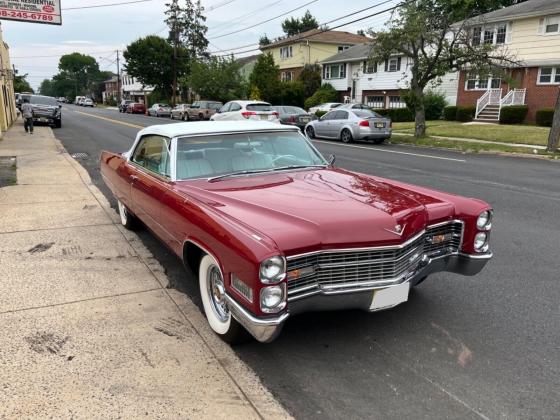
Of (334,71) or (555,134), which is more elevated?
(334,71)

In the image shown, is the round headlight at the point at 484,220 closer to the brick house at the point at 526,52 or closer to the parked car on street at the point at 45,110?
the brick house at the point at 526,52

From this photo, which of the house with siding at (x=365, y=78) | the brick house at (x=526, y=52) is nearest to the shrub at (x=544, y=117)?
the brick house at (x=526, y=52)

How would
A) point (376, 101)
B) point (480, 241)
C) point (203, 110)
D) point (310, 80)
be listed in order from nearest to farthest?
point (480, 241) → point (203, 110) → point (376, 101) → point (310, 80)

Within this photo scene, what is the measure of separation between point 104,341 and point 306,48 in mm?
47972

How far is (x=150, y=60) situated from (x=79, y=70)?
308ft

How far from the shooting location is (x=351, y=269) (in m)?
3.01

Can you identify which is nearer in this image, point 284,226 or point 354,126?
point 284,226

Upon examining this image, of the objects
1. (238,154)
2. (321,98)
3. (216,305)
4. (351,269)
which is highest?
(321,98)

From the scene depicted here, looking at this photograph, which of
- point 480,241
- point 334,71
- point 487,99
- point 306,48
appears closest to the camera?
point 480,241

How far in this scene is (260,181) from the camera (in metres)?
4.09

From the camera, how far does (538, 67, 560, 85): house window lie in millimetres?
26606

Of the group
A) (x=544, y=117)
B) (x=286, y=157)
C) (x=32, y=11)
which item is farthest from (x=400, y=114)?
(x=286, y=157)

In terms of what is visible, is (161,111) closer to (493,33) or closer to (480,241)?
(493,33)

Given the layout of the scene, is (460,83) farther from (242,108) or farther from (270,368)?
(270,368)
